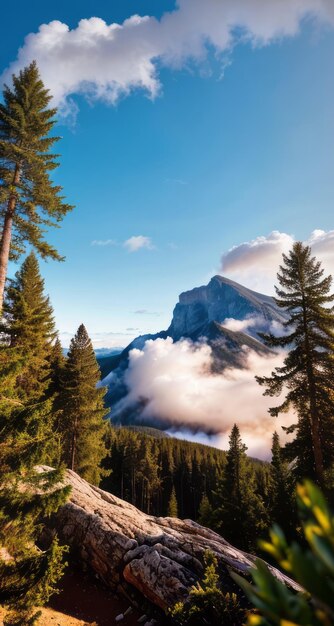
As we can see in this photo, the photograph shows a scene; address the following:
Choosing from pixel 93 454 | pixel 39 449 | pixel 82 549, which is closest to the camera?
pixel 39 449

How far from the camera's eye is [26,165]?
12.3 meters

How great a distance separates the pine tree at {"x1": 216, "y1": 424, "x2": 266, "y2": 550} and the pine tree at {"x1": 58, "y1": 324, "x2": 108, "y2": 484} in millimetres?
11569

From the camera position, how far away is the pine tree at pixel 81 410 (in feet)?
81.8

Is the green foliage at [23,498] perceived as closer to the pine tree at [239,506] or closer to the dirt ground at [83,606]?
the dirt ground at [83,606]

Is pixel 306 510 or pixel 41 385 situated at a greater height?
pixel 306 510

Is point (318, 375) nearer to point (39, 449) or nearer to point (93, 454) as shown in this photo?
point (39, 449)

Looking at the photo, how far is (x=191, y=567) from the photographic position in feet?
36.6

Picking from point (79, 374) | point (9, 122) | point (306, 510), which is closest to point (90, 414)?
point (79, 374)

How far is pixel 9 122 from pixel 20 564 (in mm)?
14429

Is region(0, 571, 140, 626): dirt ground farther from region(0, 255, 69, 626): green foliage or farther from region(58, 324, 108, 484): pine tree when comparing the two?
region(58, 324, 108, 484): pine tree

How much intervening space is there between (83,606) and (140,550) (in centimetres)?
273

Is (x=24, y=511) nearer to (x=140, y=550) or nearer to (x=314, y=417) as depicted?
(x=140, y=550)

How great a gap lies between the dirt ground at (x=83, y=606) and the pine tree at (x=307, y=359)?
969cm

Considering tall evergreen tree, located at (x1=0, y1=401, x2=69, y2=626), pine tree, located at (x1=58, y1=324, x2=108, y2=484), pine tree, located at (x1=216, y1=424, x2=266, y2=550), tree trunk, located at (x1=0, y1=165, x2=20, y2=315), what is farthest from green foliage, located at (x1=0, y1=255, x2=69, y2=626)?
pine tree, located at (x1=216, y1=424, x2=266, y2=550)
